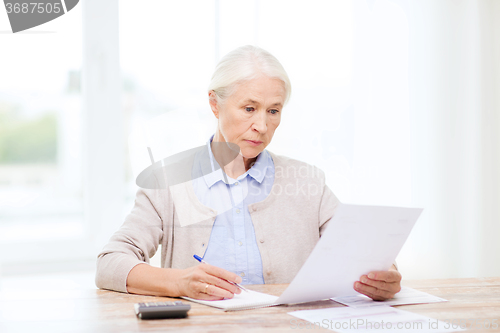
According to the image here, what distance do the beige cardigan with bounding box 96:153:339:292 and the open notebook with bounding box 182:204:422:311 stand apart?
1.13 ft

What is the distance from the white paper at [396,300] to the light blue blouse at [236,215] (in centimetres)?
38

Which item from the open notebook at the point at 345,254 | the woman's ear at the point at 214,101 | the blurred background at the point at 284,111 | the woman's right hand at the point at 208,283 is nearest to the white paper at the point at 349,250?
the open notebook at the point at 345,254

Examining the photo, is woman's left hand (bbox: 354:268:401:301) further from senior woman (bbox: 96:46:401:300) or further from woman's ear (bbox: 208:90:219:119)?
woman's ear (bbox: 208:90:219:119)

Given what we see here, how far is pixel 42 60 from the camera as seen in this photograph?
2.00 meters

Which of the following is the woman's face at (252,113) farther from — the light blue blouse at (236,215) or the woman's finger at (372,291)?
the woman's finger at (372,291)

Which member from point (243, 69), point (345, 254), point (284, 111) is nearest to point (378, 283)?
point (345, 254)

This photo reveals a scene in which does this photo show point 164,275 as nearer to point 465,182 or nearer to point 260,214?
point 260,214

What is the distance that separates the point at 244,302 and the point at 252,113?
64 cm

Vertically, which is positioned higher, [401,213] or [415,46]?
[415,46]

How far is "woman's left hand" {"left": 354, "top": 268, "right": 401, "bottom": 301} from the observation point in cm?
100

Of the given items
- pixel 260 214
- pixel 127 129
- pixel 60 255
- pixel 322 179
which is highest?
pixel 127 129

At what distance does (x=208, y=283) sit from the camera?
98 cm

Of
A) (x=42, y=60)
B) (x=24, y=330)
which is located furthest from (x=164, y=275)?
(x=42, y=60)

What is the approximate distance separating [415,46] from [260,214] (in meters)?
1.49
